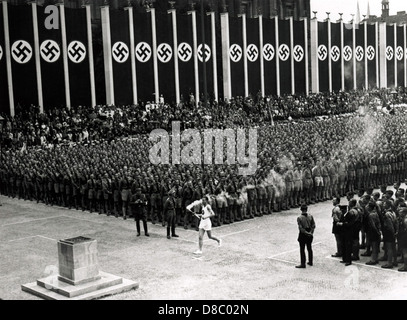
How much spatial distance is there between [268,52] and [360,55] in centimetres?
1302

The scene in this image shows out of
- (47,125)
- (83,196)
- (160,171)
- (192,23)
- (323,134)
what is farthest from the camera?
(192,23)

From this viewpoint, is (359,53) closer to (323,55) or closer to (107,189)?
(323,55)

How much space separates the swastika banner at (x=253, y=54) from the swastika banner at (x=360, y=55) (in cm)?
1357

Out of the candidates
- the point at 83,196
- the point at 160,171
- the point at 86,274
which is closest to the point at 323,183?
the point at 160,171

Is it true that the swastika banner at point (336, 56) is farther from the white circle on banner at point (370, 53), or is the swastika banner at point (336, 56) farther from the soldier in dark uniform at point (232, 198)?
the soldier in dark uniform at point (232, 198)

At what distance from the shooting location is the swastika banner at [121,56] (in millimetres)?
50906

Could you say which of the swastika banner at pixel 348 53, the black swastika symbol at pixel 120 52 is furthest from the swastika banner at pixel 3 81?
the swastika banner at pixel 348 53

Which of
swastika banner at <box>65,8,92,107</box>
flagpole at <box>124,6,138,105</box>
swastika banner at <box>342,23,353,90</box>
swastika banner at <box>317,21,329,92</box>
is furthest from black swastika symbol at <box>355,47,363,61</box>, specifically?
swastika banner at <box>65,8,92,107</box>

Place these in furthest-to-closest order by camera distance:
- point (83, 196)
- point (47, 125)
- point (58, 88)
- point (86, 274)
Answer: point (58, 88) < point (47, 125) < point (83, 196) < point (86, 274)

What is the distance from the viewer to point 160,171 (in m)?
23.7

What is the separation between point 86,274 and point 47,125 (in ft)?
96.7

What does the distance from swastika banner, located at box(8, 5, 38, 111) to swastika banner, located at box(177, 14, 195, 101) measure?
13.3m
